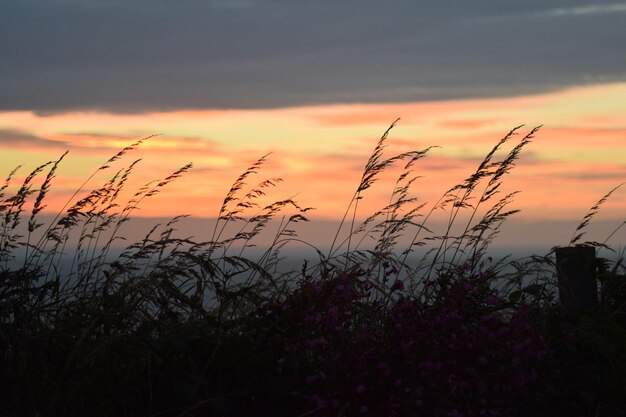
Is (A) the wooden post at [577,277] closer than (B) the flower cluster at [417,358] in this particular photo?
No

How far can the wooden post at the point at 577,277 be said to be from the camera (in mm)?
6695

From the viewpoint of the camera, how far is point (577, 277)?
22.2 ft

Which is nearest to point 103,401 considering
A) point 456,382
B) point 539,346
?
point 456,382

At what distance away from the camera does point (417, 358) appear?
4.79 m

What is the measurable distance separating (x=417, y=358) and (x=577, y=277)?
2501 mm

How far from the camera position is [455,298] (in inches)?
201

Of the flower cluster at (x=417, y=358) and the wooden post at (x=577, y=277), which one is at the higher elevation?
the wooden post at (x=577, y=277)

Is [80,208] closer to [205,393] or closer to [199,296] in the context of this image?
[199,296]

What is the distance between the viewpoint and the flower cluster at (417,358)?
463 centimetres

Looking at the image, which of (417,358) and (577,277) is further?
(577,277)

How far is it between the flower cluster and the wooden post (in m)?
1.60

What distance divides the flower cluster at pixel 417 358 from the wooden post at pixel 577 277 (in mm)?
1601

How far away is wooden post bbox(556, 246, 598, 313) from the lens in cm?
670

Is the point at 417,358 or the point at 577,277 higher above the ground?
the point at 577,277
